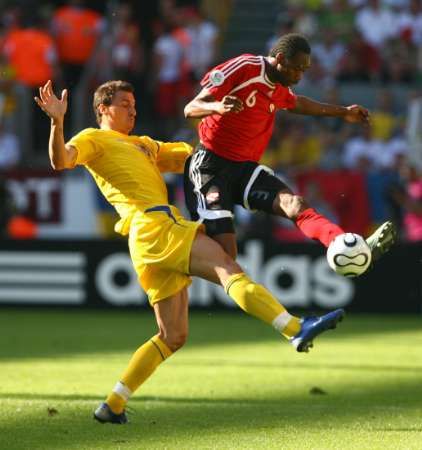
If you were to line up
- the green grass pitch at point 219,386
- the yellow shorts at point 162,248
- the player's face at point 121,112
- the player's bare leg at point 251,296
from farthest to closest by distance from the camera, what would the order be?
1. the player's face at point 121,112
2. the yellow shorts at point 162,248
3. the green grass pitch at point 219,386
4. the player's bare leg at point 251,296

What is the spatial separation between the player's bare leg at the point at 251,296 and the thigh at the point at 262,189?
0.53 m

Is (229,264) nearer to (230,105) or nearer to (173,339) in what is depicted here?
(173,339)

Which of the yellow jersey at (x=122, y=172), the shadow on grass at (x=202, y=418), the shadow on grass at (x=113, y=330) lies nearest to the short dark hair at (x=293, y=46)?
the yellow jersey at (x=122, y=172)

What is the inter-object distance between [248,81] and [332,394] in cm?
276

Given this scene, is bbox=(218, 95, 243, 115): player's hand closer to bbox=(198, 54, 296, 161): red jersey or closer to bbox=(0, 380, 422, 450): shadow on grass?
bbox=(198, 54, 296, 161): red jersey

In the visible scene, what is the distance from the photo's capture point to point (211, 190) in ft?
27.2

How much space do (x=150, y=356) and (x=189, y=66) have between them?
12.7 m

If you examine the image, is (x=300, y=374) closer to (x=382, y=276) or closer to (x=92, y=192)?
(x=382, y=276)

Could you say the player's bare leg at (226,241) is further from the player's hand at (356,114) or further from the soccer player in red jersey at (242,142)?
the player's hand at (356,114)

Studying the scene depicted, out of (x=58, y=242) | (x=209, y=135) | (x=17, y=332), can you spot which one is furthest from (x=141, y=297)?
(x=209, y=135)

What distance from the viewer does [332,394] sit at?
9.61 metres

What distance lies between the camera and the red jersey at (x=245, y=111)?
322 inches

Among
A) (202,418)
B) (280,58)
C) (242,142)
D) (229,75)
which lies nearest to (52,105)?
(229,75)

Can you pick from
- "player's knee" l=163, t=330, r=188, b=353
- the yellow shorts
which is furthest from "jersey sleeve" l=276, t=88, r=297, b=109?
"player's knee" l=163, t=330, r=188, b=353
